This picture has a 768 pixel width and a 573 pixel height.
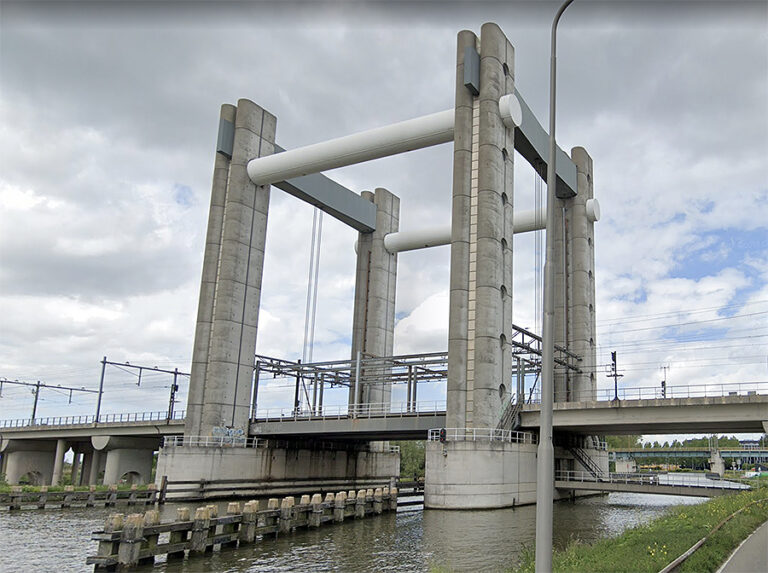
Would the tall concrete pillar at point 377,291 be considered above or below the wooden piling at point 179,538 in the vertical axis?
above

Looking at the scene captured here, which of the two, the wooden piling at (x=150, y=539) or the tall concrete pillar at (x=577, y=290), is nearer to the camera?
the wooden piling at (x=150, y=539)

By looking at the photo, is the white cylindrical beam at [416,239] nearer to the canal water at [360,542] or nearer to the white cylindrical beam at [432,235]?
the white cylindrical beam at [432,235]

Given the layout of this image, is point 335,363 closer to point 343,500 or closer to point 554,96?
point 343,500

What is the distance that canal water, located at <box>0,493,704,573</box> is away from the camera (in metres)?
18.7

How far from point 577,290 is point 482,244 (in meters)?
19.4

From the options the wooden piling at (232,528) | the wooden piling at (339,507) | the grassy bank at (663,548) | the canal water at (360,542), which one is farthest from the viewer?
the wooden piling at (339,507)

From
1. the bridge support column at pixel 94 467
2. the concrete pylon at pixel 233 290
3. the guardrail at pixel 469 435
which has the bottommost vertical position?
the bridge support column at pixel 94 467

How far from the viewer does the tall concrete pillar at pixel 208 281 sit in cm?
4775

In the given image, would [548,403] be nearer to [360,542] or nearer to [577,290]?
[360,542]

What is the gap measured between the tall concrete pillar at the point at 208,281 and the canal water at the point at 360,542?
13.3 meters

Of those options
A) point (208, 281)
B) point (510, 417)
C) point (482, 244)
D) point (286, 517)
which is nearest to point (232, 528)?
point (286, 517)

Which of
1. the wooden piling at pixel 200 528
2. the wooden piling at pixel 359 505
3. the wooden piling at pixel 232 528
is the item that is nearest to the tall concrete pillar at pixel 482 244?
the wooden piling at pixel 359 505

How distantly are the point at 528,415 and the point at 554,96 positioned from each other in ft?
104

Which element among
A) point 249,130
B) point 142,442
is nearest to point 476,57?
point 249,130
